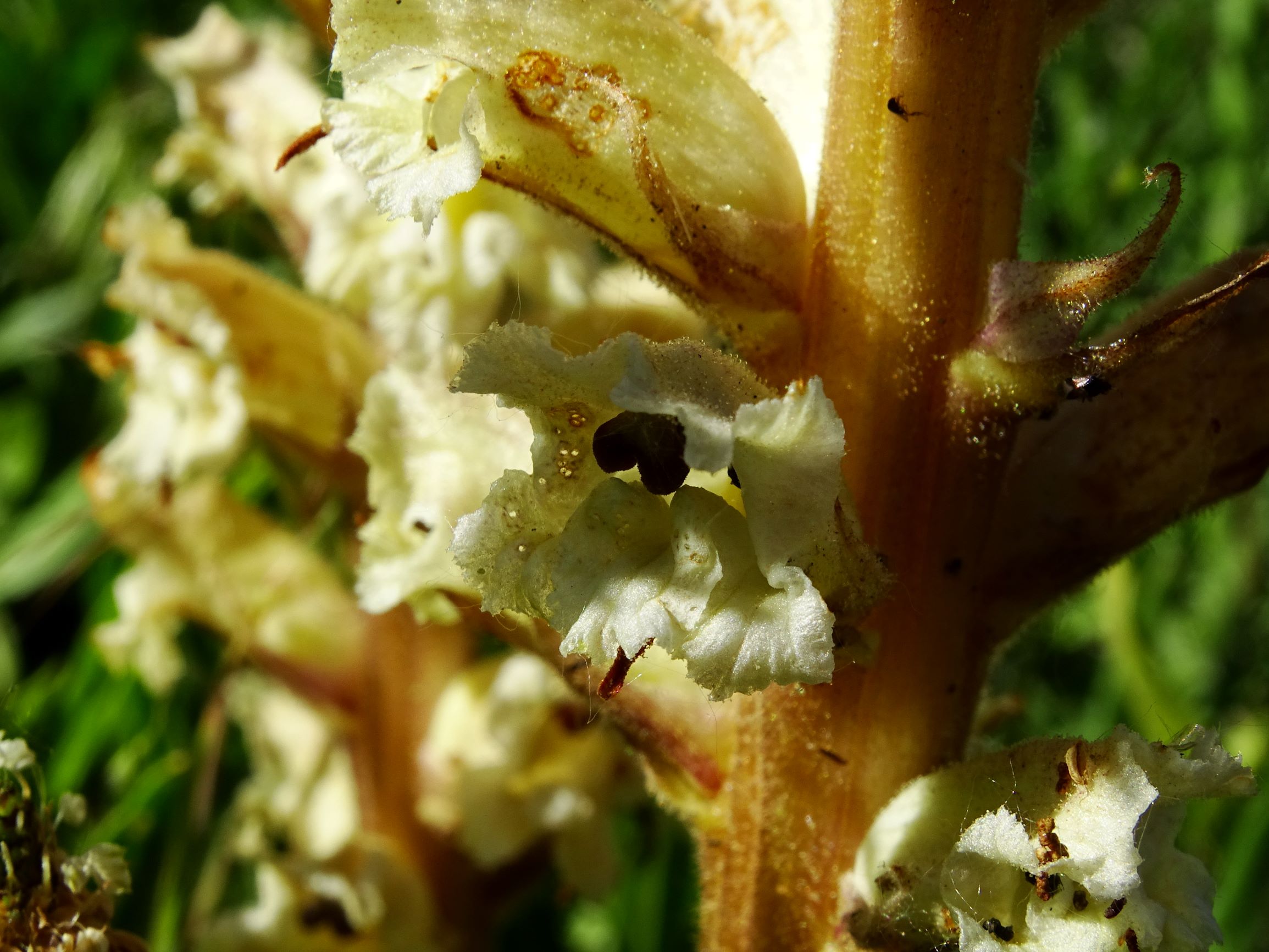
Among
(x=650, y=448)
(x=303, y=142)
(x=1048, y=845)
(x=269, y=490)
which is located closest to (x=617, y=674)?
(x=650, y=448)

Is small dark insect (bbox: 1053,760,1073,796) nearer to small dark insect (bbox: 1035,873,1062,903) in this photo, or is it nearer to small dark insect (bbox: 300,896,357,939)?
small dark insect (bbox: 1035,873,1062,903)

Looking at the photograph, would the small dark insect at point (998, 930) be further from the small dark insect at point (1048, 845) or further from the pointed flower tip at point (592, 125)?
the pointed flower tip at point (592, 125)

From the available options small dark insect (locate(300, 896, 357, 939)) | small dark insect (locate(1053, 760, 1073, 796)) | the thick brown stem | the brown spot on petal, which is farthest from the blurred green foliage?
the brown spot on petal

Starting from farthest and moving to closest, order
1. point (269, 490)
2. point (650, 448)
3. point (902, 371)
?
point (269, 490) → point (902, 371) → point (650, 448)

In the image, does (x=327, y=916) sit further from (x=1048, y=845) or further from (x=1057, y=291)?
(x=1057, y=291)

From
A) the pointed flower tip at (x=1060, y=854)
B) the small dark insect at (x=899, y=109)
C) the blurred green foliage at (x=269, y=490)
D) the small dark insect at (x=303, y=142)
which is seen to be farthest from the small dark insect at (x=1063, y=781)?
the blurred green foliage at (x=269, y=490)
